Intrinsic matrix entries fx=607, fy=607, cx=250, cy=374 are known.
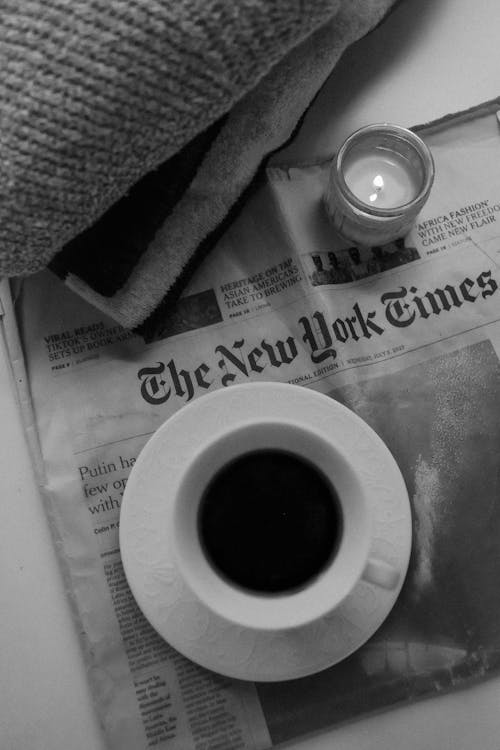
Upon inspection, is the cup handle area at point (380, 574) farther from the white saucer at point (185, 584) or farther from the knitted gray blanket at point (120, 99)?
the knitted gray blanket at point (120, 99)

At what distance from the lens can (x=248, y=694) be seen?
38cm

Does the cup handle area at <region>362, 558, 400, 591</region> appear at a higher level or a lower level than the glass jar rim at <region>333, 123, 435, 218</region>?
lower

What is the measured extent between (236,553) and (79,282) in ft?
0.63

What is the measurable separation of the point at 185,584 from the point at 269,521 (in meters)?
0.06

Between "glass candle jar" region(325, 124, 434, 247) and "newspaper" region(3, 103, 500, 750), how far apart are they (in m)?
0.02

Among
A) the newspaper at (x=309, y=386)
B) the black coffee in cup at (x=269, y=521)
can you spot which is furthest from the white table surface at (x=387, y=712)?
the black coffee in cup at (x=269, y=521)

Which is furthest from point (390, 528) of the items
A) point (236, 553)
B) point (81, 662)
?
point (81, 662)

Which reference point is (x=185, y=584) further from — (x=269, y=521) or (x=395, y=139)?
(x=395, y=139)

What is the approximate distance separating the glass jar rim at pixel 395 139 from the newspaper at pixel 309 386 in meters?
0.04

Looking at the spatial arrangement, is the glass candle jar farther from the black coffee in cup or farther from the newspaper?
the black coffee in cup

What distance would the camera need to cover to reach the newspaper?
0.38m

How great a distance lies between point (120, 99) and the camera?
0.94 feet

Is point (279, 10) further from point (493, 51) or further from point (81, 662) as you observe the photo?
point (81, 662)

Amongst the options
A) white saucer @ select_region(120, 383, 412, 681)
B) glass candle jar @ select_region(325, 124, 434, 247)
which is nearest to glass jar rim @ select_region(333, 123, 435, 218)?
glass candle jar @ select_region(325, 124, 434, 247)
